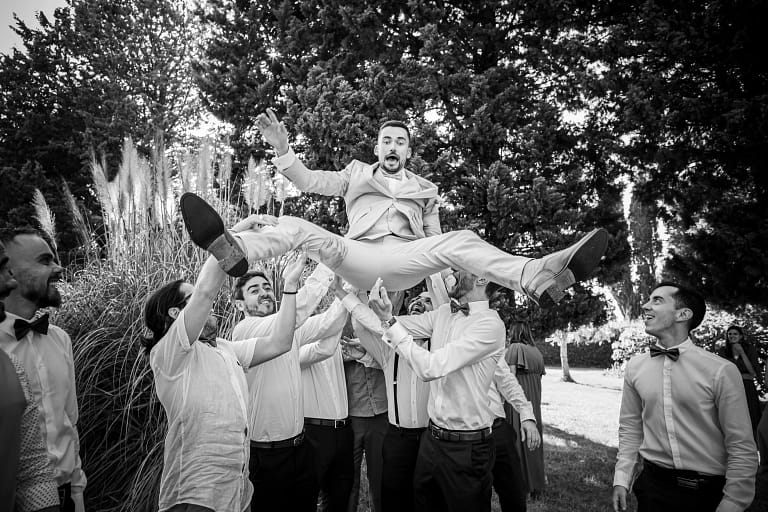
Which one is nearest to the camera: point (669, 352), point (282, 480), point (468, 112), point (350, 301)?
point (669, 352)

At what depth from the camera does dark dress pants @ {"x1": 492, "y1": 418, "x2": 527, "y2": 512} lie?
3.88m

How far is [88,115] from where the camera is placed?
52.6 ft

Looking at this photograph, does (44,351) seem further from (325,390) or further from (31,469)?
(325,390)

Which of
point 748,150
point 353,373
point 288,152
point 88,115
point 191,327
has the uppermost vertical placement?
point 88,115

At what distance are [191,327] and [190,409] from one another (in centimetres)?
41

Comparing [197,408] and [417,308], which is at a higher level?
[417,308]

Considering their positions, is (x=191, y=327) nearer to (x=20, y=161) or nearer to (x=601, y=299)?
(x=601, y=299)

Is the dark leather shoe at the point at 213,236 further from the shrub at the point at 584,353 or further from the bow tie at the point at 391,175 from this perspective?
the shrub at the point at 584,353

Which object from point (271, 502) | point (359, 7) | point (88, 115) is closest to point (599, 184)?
point (359, 7)

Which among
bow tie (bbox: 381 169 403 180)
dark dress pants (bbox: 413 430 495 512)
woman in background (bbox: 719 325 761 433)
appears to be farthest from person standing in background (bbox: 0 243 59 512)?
woman in background (bbox: 719 325 761 433)

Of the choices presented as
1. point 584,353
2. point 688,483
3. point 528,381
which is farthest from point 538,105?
point 584,353

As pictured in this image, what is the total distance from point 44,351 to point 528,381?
17.4 feet

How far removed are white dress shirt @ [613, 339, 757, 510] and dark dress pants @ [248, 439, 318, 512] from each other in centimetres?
189

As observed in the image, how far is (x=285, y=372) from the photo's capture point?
11.7 feet
